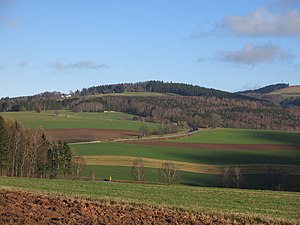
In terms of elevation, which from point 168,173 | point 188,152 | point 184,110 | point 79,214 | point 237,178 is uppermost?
point 184,110

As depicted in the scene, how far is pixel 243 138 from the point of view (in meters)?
110

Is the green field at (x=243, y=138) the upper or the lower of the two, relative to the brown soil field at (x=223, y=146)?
upper

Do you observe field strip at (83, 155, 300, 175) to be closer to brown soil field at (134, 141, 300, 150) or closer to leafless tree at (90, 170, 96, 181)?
leafless tree at (90, 170, 96, 181)

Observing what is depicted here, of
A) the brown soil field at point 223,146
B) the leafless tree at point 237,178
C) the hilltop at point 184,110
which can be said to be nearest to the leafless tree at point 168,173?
the leafless tree at point 237,178

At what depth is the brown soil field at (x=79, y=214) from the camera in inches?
539

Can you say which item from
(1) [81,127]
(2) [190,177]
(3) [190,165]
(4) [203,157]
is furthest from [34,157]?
(1) [81,127]

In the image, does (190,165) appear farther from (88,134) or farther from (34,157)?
(88,134)

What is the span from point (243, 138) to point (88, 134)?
35.7 metres

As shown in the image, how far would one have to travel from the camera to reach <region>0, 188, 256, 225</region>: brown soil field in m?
13.7

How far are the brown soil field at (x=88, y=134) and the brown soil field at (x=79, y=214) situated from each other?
7724cm

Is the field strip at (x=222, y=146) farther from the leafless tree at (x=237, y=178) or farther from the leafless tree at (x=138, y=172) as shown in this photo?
the leafless tree at (x=138, y=172)

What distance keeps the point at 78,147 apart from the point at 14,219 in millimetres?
73780

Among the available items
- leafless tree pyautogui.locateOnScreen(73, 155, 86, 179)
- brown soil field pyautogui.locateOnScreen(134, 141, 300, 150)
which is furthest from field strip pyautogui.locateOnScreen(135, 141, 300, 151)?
leafless tree pyautogui.locateOnScreen(73, 155, 86, 179)

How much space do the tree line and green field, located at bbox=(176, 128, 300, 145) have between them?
4385 centimetres
